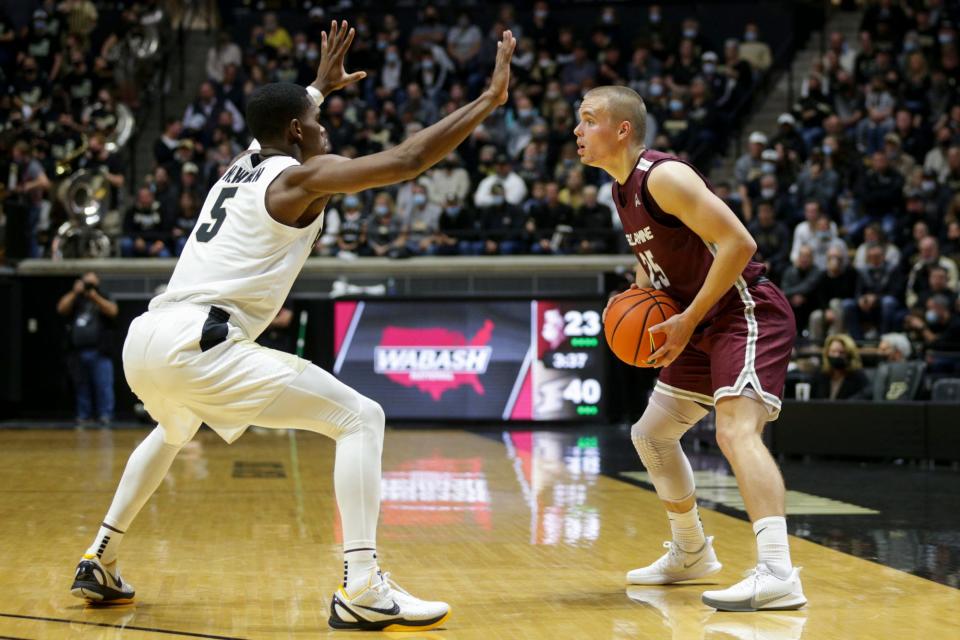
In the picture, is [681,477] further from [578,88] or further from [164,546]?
[578,88]

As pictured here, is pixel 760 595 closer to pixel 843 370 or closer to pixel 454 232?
pixel 843 370

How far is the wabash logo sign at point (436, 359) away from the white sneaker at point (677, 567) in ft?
34.4

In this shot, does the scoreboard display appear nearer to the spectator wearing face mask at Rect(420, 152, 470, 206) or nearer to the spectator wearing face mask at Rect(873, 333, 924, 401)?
the spectator wearing face mask at Rect(420, 152, 470, 206)

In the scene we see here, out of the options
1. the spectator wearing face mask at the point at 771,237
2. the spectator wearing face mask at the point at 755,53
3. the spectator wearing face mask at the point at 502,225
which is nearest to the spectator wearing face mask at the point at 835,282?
the spectator wearing face mask at the point at 771,237

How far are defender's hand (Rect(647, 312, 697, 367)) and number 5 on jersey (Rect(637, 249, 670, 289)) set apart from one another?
36 centimetres

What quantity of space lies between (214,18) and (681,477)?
66.8ft

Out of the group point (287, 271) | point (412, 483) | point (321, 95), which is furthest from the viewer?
point (412, 483)

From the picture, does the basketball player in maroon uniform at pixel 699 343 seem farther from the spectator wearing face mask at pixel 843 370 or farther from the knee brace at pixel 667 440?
the spectator wearing face mask at pixel 843 370

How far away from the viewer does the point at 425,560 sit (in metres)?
6.29

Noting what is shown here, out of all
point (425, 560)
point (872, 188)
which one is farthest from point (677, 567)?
point (872, 188)

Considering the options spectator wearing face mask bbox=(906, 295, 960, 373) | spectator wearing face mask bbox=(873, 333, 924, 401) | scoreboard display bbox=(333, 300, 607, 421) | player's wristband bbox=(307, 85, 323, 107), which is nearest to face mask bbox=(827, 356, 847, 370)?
spectator wearing face mask bbox=(873, 333, 924, 401)

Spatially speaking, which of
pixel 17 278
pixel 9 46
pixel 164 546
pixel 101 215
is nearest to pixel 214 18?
pixel 9 46

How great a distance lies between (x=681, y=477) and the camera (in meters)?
5.71

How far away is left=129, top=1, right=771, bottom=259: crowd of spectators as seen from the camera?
707 inches
